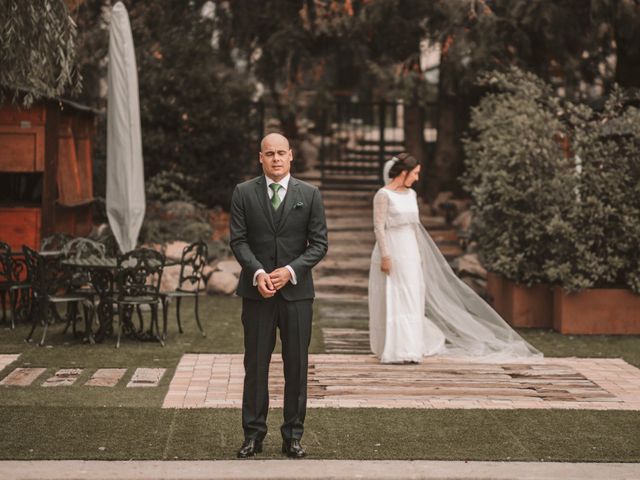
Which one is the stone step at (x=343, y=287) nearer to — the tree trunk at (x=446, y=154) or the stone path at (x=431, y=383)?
the stone path at (x=431, y=383)

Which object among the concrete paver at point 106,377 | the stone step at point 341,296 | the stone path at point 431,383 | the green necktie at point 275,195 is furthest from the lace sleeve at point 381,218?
the stone step at point 341,296

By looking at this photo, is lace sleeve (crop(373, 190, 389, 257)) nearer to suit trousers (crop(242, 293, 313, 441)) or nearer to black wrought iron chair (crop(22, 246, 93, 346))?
black wrought iron chair (crop(22, 246, 93, 346))

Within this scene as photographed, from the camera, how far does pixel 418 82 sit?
2241 centimetres

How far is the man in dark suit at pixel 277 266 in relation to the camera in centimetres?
741

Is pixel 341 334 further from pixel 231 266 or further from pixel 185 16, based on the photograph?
pixel 185 16

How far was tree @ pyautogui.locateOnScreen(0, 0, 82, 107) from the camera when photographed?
1095 centimetres

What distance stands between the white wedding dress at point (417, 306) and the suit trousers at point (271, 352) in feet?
14.2

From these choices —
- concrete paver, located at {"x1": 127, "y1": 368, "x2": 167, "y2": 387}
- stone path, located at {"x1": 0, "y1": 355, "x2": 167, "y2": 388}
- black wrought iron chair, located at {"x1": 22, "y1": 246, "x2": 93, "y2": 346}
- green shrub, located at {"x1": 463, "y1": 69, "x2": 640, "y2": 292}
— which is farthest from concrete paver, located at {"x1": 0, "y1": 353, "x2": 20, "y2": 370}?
green shrub, located at {"x1": 463, "y1": 69, "x2": 640, "y2": 292}

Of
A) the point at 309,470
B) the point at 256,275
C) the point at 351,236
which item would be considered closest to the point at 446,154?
the point at 351,236

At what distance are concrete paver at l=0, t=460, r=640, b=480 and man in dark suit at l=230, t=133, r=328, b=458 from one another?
0.96ft

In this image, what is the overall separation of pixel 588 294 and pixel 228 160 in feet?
31.8

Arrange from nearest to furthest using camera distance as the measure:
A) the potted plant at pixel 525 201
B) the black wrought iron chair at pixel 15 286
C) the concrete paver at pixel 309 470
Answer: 1. the concrete paver at pixel 309 470
2. the black wrought iron chair at pixel 15 286
3. the potted plant at pixel 525 201

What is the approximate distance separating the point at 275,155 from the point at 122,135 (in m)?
7.82

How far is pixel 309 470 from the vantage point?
23.9 ft
